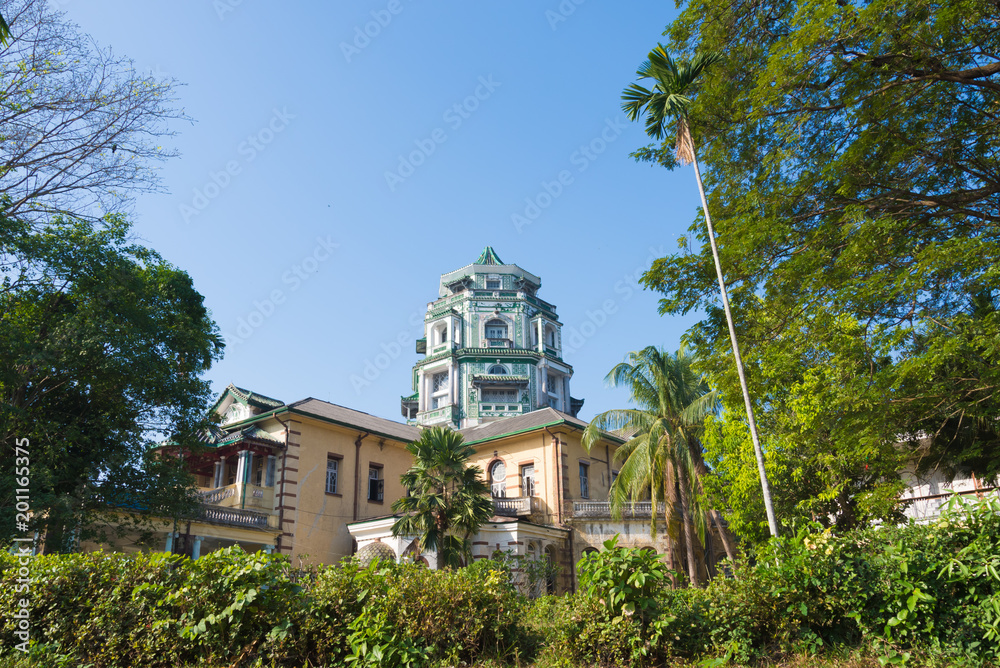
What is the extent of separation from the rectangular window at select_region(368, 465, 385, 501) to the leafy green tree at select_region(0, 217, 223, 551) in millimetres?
11584

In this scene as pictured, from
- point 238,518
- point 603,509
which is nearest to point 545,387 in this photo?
point 603,509

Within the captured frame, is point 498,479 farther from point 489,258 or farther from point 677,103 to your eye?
point 489,258

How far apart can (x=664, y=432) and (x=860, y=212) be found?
1500 cm

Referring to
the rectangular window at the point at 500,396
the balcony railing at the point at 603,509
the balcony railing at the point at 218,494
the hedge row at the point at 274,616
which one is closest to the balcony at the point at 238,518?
the balcony railing at the point at 218,494

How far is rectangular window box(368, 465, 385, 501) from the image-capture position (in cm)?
2930

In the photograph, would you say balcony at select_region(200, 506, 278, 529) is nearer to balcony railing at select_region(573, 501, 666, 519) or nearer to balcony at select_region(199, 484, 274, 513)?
balcony at select_region(199, 484, 274, 513)

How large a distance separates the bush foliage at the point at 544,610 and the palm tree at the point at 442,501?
1244 cm

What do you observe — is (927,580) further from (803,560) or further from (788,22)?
(788,22)

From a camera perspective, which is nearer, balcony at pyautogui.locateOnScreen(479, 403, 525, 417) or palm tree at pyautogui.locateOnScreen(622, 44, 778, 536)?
palm tree at pyautogui.locateOnScreen(622, 44, 778, 536)

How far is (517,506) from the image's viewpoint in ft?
91.9

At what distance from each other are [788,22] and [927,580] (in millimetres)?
10516

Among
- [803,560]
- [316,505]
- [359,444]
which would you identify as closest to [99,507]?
[316,505]

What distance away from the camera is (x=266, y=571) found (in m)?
8.08

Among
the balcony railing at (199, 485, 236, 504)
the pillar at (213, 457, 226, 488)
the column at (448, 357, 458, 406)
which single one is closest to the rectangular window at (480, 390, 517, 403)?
the column at (448, 357, 458, 406)
